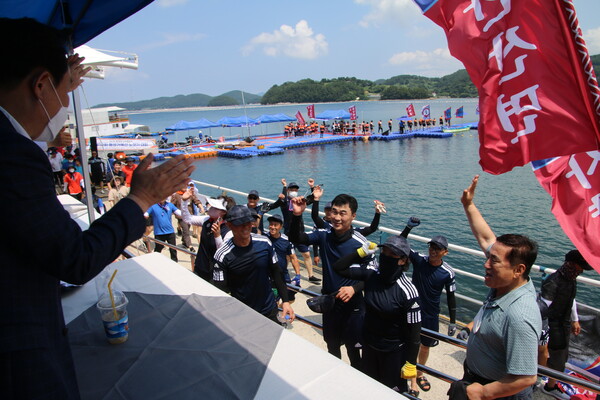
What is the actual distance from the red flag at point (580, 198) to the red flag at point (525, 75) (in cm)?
13

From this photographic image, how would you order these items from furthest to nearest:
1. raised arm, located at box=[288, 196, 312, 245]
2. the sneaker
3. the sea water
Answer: the sea water, raised arm, located at box=[288, 196, 312, 245], the sneaker

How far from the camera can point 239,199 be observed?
2094 centimetres

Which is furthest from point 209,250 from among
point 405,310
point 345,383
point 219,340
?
point 345,383

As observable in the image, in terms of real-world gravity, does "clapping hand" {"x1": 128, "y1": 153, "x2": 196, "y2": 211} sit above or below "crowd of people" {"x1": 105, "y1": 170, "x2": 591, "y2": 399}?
above

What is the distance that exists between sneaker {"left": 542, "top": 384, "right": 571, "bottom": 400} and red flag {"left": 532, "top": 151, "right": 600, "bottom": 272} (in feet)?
8.00

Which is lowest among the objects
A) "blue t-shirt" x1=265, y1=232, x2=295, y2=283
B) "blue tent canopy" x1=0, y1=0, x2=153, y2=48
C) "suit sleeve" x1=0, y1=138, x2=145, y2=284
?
"blue t-shirt" x1=265, y1=232, x2=295, y2=283

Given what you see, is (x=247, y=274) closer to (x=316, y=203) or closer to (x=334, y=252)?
(x=334, y=252)

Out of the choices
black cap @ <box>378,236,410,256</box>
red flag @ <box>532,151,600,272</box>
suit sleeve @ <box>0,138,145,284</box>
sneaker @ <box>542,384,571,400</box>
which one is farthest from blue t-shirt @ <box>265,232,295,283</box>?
suit sleeve @ <box>0,138,145,284</box>

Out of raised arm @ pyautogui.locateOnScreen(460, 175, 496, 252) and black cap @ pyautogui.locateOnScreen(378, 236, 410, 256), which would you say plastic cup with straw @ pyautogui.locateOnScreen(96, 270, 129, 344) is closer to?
black cap @ pyautogui.locateOnScreen(378, 236, 410, 256)

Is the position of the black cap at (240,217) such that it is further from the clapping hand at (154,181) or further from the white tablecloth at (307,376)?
the clapping hand at (154,181)

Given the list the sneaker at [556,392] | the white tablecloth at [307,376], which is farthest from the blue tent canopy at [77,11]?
the sneaker at [556,392]

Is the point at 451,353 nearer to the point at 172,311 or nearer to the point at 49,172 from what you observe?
the point at 172,311

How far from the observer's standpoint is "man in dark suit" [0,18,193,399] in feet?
3.02

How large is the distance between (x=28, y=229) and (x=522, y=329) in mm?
2287
